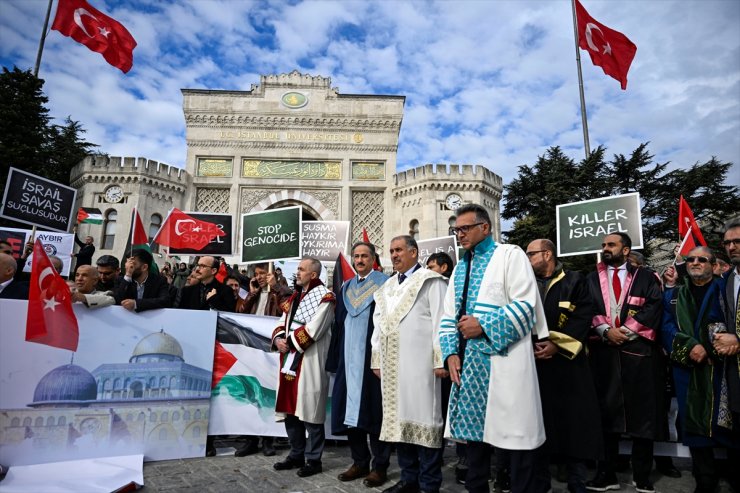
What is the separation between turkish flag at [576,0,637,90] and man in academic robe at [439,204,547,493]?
35.9 feet

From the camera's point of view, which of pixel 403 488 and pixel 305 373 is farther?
pixel 305 373

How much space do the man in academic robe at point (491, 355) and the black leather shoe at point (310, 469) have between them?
66.4 inches

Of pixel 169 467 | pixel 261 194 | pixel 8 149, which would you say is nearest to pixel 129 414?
pixel 169 467

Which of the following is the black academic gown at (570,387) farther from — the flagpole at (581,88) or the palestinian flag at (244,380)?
the flagpole at (581,88)

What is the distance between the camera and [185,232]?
29.2 feet

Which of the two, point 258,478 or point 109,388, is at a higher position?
point 109,388

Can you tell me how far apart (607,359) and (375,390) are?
83.6 inches

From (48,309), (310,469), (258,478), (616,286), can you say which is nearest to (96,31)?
(48,309)

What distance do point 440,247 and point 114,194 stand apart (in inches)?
734

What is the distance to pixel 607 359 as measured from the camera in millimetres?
4070

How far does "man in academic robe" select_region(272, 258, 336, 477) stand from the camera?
4.25 metres

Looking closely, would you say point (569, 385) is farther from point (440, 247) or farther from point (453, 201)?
point (453, 201)

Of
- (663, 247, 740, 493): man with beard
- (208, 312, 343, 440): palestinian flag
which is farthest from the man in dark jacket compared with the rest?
(663, 247, 740, 493): man with beard

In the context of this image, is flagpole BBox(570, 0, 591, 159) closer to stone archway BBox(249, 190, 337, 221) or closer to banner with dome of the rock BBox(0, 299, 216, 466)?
banner with dome of the rock BBox(0, 299, 216, 466)
